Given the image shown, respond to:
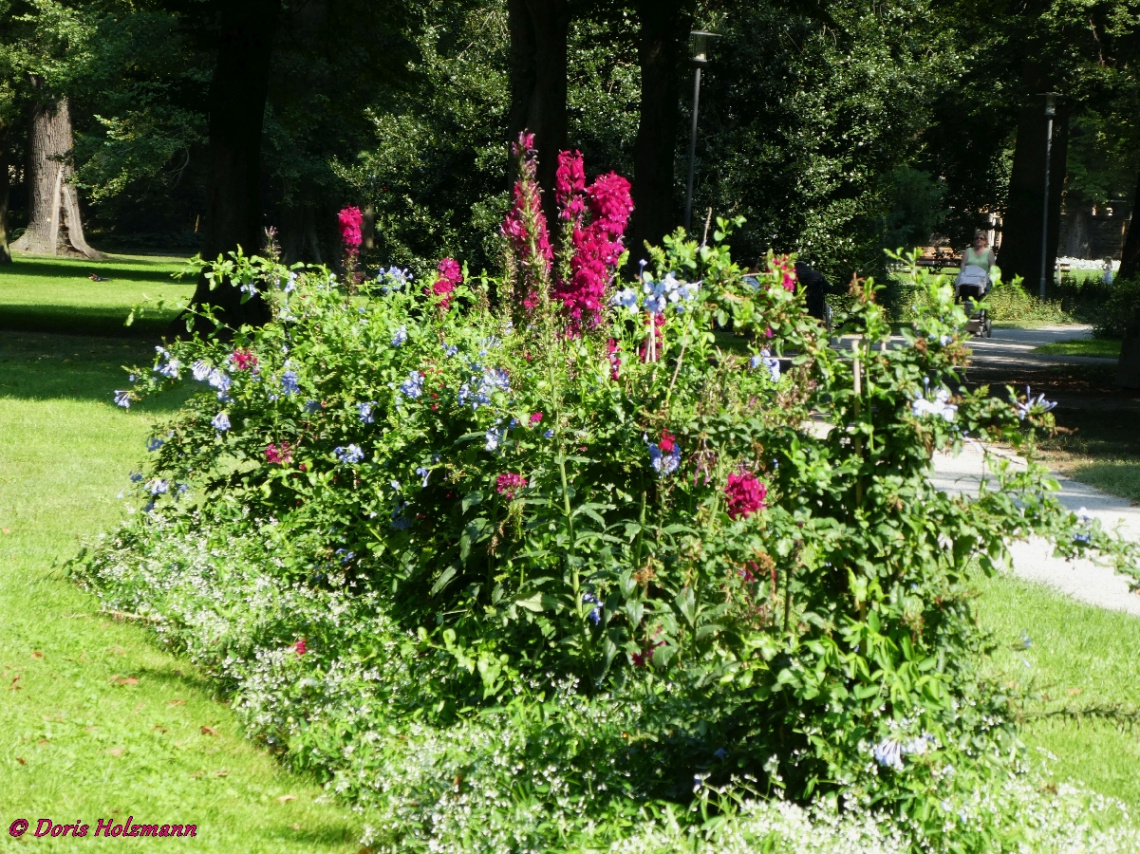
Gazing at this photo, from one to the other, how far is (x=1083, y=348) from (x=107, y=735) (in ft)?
76.7

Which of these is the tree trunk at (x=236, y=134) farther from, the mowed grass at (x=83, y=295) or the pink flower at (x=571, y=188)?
the pink flower at (x=571, y=188)

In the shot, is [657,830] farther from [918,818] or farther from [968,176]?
[968,176]

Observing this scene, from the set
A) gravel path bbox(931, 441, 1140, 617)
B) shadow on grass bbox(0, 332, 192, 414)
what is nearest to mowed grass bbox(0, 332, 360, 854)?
gravel path bbox(931, 441, 1140, 617)

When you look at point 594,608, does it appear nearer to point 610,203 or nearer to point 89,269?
point 610,203

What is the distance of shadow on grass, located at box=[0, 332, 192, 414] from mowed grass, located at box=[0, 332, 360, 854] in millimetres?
4481

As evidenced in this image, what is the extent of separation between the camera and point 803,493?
360cm

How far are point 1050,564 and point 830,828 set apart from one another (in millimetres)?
4924

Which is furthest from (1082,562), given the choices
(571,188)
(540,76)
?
(540,76)

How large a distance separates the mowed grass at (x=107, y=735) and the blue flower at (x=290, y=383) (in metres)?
1.24

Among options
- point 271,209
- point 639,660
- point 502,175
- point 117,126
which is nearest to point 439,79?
point 502,175

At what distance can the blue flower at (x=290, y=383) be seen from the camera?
5926mm

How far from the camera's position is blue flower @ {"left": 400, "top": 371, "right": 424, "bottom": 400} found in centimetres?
528

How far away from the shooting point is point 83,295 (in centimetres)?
3105

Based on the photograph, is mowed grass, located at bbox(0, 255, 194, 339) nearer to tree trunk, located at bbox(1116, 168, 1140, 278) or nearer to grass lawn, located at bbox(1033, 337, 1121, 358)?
grass lawn, located at bbox(1033, 337, 1121, 358)
